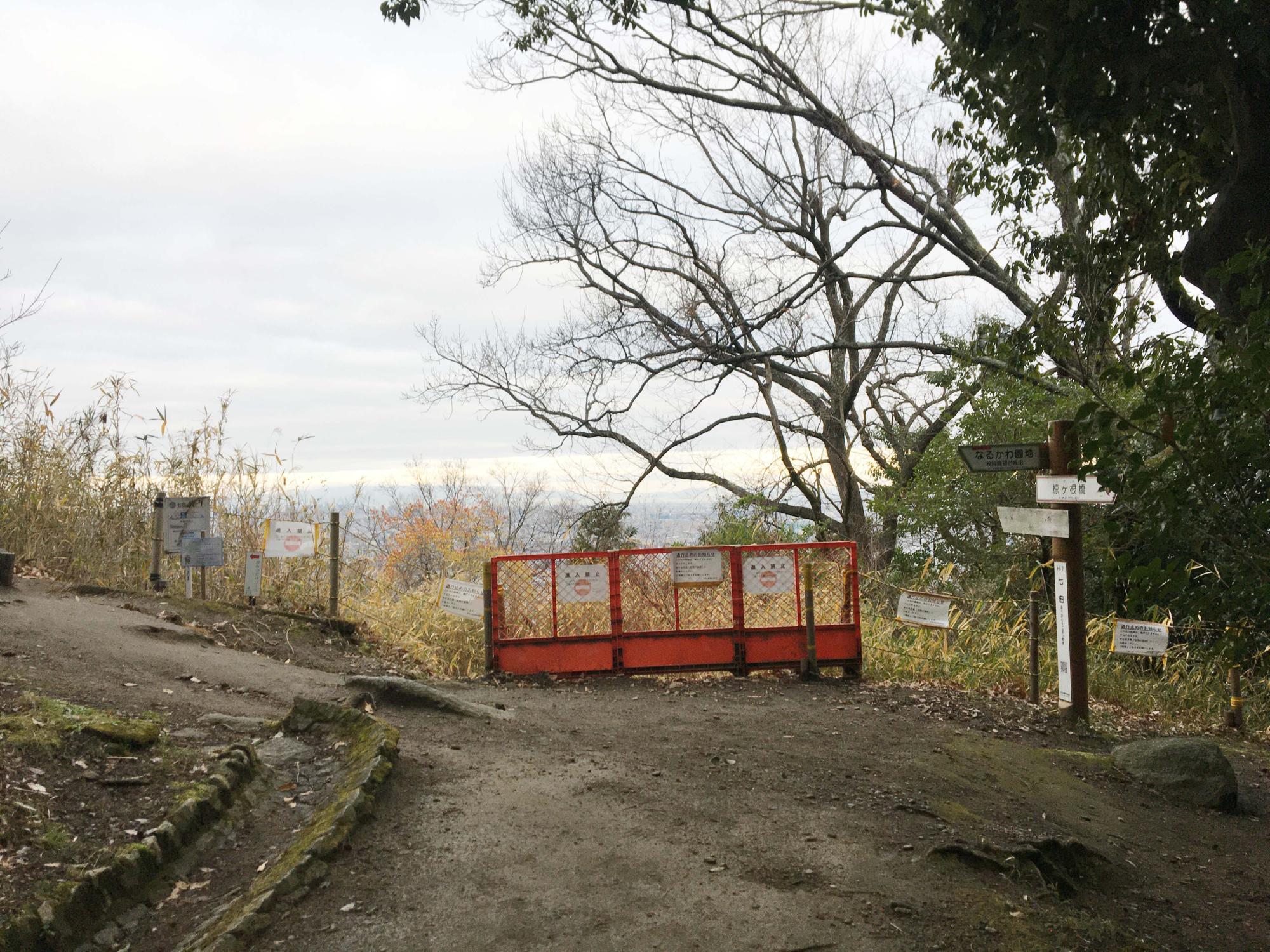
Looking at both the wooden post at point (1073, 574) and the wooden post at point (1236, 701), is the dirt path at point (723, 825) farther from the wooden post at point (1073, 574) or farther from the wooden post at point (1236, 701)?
the wooden post at point (1236, 701)

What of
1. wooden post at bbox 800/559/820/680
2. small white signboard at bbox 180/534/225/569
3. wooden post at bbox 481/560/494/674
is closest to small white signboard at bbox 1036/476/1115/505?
wooden post at bbox 800/559/820/680

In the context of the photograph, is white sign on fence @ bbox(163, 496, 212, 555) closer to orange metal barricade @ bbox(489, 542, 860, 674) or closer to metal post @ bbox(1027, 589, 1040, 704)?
orange metal barricade @ bbox(489, 542, 860, 674)

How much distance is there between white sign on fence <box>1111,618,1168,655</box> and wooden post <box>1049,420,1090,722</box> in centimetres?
38

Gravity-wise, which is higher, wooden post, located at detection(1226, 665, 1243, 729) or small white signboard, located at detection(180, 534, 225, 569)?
small white signboard, located at detection(180, 534, 225, 569)

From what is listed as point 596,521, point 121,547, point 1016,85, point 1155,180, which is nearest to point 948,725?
point 1155,180

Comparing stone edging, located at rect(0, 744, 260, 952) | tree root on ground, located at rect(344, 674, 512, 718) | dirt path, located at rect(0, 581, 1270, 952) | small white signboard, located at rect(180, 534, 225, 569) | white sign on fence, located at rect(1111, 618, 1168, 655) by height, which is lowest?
dirt path, located at rect(0, 581, 1270, 952)

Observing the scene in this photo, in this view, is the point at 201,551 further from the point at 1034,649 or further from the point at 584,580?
the point at 1034,649

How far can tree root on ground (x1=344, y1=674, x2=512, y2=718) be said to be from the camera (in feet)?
23.3

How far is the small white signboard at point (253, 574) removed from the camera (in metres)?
10.7

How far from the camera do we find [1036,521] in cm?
846

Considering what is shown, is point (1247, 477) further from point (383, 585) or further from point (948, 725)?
point (383, 585)

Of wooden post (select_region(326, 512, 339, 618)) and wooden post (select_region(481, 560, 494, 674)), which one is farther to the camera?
wooden post (select_region(326, 512, 339, 618))

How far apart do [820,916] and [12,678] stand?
5.08 metres

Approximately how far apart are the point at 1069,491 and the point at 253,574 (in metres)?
7.93
